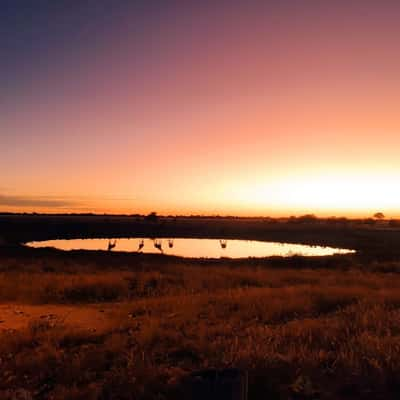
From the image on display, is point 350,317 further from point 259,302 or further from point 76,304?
point 76,304

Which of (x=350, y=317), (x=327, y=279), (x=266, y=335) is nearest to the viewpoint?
(x=266, y=335)

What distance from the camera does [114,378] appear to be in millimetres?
6277

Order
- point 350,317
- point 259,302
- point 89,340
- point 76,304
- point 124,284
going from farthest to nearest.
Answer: point 124,284 → point 76,304 → point 259,302 → point 350,317 → point 89,340

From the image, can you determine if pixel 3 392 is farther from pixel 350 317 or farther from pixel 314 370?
pixel 350 317

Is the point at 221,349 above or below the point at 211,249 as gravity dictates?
above

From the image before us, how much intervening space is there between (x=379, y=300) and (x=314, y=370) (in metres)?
6.84

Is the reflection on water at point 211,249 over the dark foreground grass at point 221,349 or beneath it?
beneath

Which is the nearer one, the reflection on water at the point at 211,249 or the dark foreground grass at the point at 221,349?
the dark foreground grass at the point at 221,349

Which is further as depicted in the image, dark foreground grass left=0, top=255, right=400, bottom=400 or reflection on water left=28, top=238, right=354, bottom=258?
reflection on water left=28, top=238, right=354, bottom=258

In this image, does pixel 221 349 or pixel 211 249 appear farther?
pixel 211 249

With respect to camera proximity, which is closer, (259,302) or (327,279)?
(259,302)

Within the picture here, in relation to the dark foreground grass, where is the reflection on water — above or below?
below

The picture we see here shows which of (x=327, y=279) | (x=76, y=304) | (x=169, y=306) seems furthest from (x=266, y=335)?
(x=327, y=279)

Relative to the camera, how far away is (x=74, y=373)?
6641 mm
